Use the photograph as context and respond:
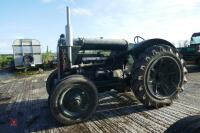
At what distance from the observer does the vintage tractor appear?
6086mm

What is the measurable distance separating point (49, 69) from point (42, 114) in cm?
1468

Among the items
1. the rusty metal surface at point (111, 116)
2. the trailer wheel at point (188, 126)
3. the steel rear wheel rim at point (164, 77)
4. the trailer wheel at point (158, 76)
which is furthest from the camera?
the steel rear wheel rim at point (164, 77)

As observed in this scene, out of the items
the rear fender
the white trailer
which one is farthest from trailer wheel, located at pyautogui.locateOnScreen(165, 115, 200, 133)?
the white trailer

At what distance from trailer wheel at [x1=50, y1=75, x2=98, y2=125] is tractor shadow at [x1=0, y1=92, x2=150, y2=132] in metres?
0.18

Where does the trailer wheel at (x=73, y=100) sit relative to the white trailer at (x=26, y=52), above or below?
below

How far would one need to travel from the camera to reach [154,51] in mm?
6688

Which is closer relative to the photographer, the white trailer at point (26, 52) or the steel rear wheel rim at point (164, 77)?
the steel rear wheel rim at point (164, 77)

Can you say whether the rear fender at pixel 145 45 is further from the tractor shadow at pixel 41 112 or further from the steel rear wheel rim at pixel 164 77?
the tractor shadow at pixel 41 112

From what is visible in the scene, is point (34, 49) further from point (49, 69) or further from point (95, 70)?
point (95, 70)

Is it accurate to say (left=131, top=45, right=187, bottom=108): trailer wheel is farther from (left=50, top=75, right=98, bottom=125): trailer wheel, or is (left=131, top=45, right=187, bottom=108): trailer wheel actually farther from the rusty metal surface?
(left=50, top=75, right=98, bottom=125): trailer wheel

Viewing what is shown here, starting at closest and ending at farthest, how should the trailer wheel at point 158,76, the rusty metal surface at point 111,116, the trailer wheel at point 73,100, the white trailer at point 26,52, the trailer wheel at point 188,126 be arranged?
the trailer wheel at point 188,126, the rusty metal surface at point 111,116, the trailer wheel at point 73,100, the trailer wheel at point 158,76, the white trailer at point 26,52

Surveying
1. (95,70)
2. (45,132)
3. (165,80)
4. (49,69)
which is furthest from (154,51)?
(49,69)

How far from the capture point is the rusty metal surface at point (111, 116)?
5.51 metres

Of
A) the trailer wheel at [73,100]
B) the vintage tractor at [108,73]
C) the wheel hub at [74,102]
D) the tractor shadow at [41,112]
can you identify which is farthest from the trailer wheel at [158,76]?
the wheel hub at [74,102]
